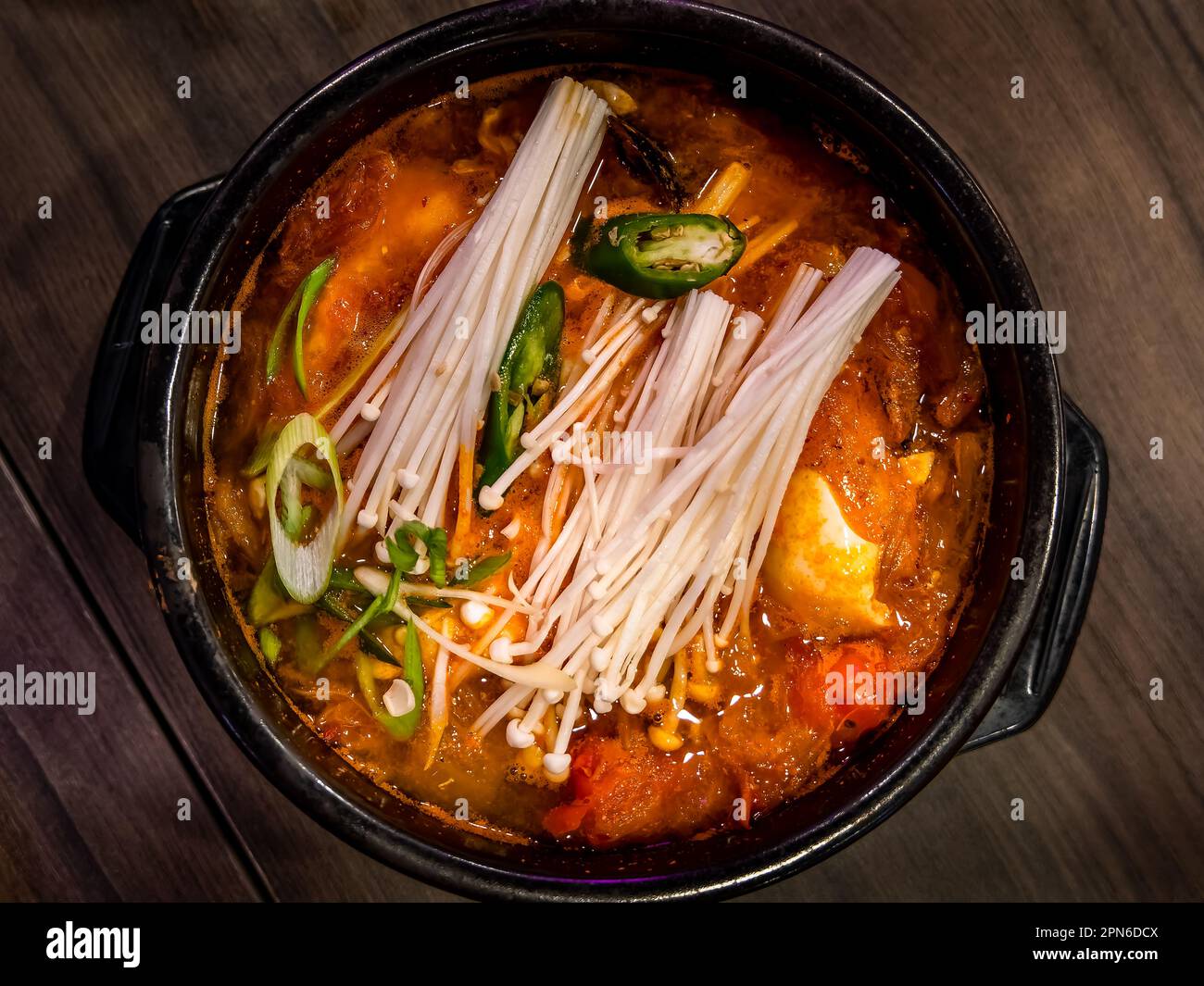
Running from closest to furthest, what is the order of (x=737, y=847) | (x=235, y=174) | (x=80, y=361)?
(x=235, y=174)
(x=737, y=847)
(x=80, y=361)

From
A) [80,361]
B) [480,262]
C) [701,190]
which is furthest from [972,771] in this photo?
[80,361]

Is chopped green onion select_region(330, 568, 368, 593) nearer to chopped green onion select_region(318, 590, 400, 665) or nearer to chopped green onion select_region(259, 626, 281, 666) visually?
chopped green onion select_region(318, 590, 400, 665)

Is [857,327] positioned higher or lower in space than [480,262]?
lower

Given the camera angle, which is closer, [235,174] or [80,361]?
[235,174]
